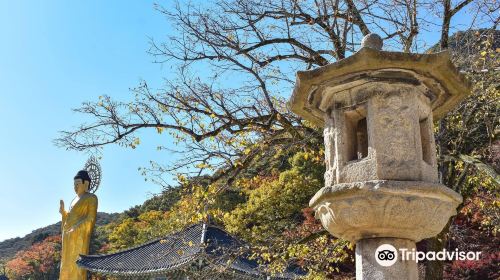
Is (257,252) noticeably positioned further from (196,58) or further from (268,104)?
(196,58)

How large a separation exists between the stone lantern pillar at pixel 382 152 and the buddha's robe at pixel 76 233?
13.1 meters

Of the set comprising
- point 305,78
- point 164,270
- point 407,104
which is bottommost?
point 164,270

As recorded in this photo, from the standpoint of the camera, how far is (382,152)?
3713mm

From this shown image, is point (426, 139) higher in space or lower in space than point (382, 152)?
higher

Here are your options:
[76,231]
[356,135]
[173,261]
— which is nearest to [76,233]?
[76,231]

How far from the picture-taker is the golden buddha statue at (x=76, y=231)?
15438 millimetres

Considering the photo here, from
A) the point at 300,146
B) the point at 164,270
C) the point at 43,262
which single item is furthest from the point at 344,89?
the point at 43,262

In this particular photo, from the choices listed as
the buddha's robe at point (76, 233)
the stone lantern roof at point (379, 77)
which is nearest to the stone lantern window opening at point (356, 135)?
the stone lantern roof at point (379, 77)

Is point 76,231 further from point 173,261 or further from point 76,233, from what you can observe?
point 173,261

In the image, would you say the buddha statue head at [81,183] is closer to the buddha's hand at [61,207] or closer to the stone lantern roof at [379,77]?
the buddha's hand at [61,207]

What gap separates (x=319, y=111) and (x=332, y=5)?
2975 millimetres

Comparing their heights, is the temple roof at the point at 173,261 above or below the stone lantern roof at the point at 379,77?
below

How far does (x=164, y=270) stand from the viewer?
14.5m

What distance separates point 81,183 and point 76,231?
1.62m
